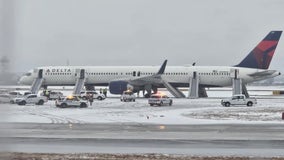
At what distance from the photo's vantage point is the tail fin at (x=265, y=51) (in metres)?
77.9

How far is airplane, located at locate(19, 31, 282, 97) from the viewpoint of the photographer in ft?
253

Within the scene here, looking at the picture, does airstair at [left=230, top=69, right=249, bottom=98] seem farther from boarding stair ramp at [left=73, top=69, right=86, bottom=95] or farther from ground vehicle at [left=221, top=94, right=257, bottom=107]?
boarding stair ramp at [left=73, top=69, right=86, bottom=95]

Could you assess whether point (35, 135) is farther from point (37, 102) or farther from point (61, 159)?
point (37, 102)

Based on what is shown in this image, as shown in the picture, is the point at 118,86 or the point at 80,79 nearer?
the point at 118,86

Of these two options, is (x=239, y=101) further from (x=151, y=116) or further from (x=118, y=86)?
(x=118, y=86)

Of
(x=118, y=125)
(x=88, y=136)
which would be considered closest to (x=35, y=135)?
(x=88, y=136)

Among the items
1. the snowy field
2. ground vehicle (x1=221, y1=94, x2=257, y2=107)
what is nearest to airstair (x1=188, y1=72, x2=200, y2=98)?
ground vehicle (x1=221, y1=94, x2=257, y2=107)

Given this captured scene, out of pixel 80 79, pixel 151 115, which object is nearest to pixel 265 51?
pixel 80 79

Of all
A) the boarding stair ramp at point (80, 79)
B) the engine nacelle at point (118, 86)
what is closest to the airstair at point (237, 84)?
the engine nacelle at point (118, 86)

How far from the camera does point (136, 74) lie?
260ft

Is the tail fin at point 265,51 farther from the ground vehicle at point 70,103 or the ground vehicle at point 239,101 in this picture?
the ground vehicle at point 70,103

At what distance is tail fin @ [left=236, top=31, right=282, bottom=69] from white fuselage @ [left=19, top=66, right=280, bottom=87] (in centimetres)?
152

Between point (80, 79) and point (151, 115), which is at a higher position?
point (80, 79)

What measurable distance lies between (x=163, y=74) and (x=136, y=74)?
423cm
